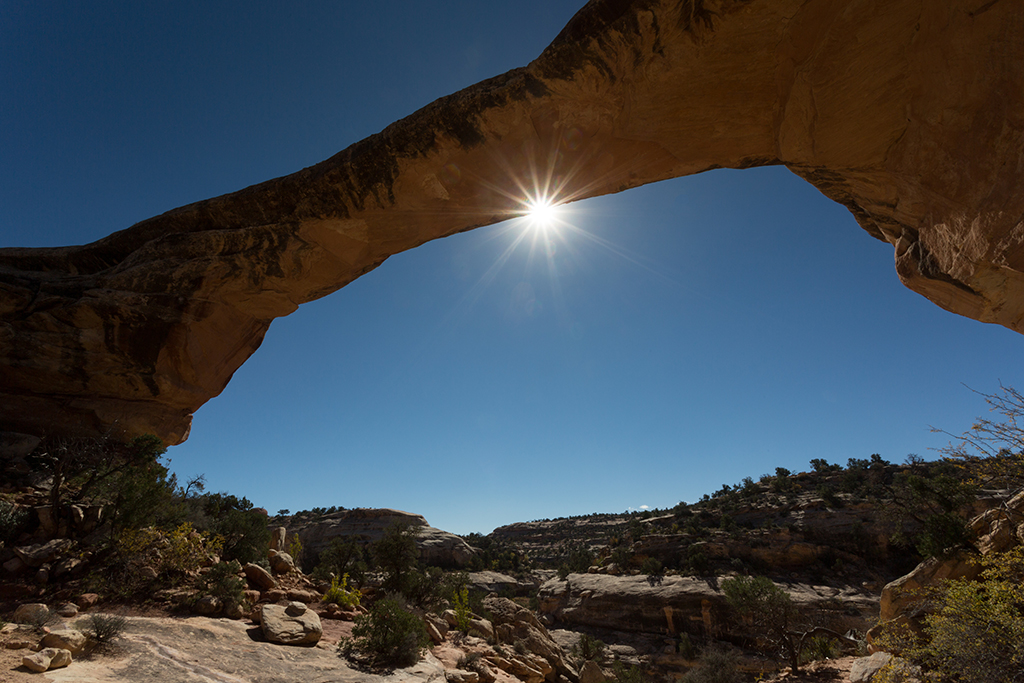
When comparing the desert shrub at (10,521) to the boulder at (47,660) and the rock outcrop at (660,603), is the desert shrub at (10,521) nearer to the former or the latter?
the boulder at (47,660)

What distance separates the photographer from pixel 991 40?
389 centimetres

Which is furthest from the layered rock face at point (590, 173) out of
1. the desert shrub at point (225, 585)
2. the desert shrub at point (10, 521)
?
the desert shrub at point (225, 585)

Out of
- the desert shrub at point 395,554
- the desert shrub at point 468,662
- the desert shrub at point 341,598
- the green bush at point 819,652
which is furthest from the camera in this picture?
the green bush at point 819,652

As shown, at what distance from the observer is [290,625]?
714 centimetres

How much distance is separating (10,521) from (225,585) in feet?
12.2

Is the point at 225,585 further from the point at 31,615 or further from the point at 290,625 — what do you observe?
the point at 31,615

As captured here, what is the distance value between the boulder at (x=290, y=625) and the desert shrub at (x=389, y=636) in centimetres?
76

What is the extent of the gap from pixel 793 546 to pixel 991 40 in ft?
115

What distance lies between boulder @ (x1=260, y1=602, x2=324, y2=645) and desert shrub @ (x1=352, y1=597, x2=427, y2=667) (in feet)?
2.49

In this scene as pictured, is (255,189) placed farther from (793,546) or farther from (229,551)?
(793,546)

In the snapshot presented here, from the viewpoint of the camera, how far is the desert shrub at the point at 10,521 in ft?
23.4

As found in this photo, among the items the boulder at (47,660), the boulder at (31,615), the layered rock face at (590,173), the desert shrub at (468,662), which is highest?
the layered rock face at (590,173)

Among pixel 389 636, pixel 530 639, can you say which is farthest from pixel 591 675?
pixel 389 636

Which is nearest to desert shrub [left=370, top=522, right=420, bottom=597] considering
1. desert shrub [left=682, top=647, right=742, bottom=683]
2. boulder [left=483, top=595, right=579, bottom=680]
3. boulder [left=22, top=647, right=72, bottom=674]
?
boulder [left=483, top=595, right=579, bottom=680]
